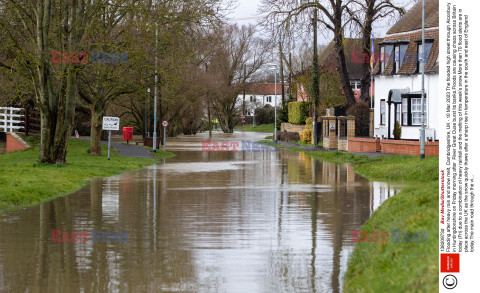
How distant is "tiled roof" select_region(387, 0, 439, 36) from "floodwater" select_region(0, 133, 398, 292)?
21378 mm

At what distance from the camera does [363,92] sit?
5375 cm

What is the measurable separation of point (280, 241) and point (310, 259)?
153 cm

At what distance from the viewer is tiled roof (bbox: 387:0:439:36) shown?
4056 cm

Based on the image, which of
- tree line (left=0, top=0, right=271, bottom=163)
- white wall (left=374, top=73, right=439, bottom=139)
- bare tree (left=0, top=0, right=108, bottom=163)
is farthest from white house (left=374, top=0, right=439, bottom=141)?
bare tree (left=0, top=0, right=108, bottom=163)

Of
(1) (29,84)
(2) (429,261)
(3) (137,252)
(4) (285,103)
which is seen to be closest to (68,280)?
(3) (137,252)

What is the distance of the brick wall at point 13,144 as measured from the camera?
4178 cm

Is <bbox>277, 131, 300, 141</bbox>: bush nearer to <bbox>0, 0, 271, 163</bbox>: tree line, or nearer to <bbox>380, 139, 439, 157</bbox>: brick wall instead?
<bbox>380, 139, 439, 157</bbox>: brick wall

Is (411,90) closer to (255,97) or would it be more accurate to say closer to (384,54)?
(384,54)

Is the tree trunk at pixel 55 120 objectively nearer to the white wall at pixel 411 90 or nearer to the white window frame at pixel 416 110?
the white wall at pixel 411 90

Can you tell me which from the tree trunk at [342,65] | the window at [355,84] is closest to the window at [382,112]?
the tree trunk at [342,65]

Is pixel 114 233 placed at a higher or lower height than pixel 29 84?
lower

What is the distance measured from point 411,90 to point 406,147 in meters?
5.32

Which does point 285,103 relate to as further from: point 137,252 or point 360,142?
point 137,252

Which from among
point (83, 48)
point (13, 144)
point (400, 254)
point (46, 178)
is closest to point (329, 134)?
point (13, 144)
